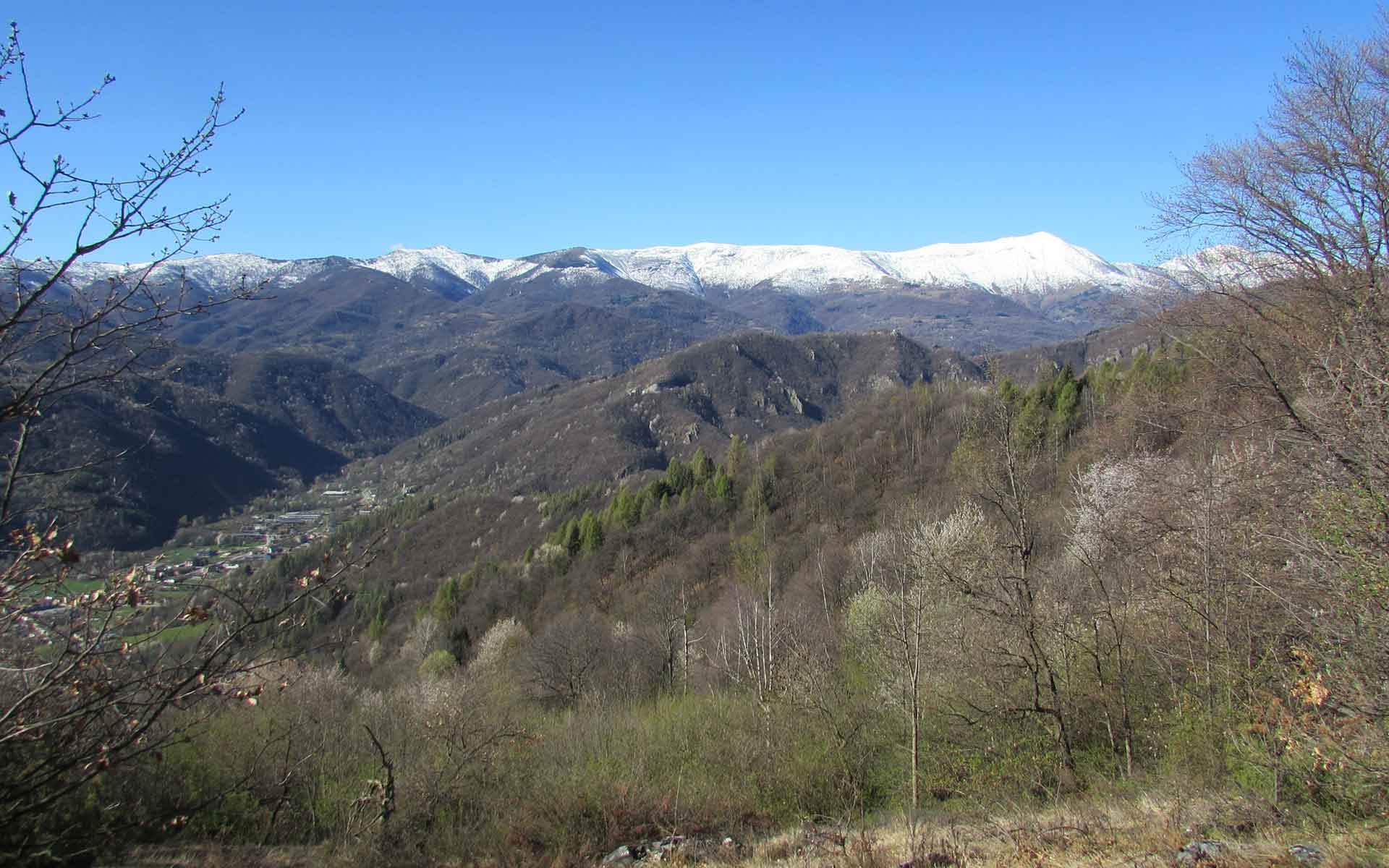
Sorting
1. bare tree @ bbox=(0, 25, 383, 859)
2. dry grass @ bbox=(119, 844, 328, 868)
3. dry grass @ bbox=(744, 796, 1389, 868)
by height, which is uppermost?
bare tree @ bbox=(0, 25, 383, 859)

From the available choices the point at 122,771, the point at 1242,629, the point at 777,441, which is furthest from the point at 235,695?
the point at 777,441

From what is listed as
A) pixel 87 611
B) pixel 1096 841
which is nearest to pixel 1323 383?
pixel 1096 841

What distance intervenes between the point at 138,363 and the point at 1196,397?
1555 centimetres

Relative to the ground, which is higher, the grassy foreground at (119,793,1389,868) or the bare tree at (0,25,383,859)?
the bare tree at (0,25,383,859)

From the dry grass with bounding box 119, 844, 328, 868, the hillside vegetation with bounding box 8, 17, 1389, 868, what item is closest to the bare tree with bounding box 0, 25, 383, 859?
the hillside vegetation with bounding box 8, 17, 1389, 868

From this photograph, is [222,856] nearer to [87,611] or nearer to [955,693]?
[87,611]

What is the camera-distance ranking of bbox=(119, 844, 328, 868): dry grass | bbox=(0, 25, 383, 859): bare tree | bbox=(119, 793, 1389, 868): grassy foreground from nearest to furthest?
bbox=(0, 25, 383, 859): bare tree → bbox=(119, 793, 1389, 868): grassy foreground → bbox=(119, 844, 328, 868): dry grass

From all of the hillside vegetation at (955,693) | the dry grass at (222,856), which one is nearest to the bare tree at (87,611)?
the hillside vegetation at (955,693)

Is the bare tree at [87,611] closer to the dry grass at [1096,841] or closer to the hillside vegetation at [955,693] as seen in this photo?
the hillside vegetation at [955,693]

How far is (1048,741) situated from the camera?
11.8m

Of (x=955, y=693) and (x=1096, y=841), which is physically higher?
(x=1096, y=841)

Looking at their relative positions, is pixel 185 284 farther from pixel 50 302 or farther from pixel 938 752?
pixel 938 752

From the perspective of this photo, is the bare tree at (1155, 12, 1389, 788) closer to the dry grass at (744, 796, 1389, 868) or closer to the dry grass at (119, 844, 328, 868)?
the dry grass at (744, 796, 1389, 868)

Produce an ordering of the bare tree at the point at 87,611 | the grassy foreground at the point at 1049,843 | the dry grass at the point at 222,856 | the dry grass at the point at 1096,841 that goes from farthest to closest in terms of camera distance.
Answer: the dry grass at the point at 222,856
the grassy foreground at the point at 1049,843
the dry grass at the point at 1096,841
the bare tree at the point at 87,611
